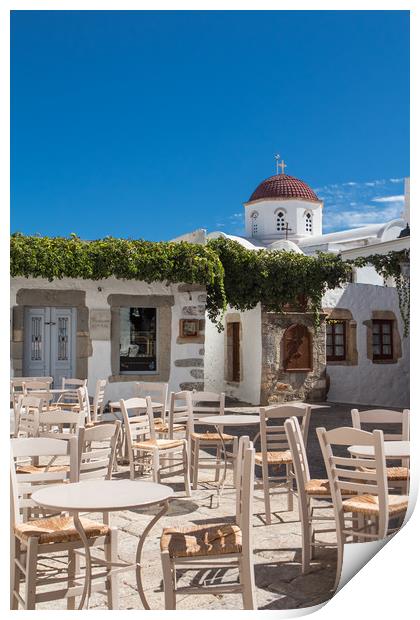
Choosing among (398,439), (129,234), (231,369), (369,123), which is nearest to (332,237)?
(231,369)

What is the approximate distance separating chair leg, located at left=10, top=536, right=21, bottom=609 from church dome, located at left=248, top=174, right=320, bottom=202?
696 inches

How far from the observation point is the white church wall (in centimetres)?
1190

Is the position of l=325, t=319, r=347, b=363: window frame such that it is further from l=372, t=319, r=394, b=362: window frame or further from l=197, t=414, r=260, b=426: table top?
l=197, t=414, r=260, b=426: table top

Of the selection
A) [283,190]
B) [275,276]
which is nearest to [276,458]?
[275,276]

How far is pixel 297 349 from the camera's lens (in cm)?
1141

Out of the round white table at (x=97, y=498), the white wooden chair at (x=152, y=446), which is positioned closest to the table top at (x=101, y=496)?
the round white table at (x=97, y=498)

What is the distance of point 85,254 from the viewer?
8.67 meters

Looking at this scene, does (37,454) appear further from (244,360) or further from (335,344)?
(335,344)

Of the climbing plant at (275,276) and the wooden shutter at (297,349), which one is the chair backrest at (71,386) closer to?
the climbing plant at (275,276)

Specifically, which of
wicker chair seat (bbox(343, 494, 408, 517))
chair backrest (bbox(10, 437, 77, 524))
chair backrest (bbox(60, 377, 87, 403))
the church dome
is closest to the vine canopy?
chair backrest (bbox(60, 377, 87, 403))

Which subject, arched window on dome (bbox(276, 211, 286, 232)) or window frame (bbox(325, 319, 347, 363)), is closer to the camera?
window frame (bbox(325, 319, 347, 363))

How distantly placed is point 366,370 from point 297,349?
1.57 meters

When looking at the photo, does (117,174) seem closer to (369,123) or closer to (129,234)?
(369,123)
